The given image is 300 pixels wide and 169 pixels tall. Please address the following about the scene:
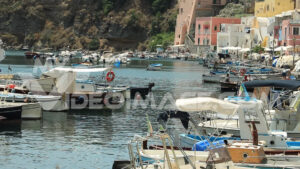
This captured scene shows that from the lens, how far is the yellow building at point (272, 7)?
122 m

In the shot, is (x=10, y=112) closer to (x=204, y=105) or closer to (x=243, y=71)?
(x=204, y=105)

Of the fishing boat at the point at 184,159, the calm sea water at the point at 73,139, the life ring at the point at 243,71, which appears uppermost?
the life ring at the point at 243,71

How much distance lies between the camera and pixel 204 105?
83.5 feet

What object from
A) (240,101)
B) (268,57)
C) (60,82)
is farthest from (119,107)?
(268,57)

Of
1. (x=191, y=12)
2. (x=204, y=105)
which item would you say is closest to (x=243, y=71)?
(x=204, y=105)

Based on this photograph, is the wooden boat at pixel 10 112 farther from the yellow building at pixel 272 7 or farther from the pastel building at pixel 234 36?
the pastel building at pixel 234 36

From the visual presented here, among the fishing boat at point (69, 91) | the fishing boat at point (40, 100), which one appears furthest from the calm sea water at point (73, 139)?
the fishing boat at point (69, 91)

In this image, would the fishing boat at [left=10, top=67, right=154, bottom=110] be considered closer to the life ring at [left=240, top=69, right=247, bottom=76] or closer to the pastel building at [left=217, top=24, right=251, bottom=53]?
the life ring at [left=240, top=69, right=247, bottom=76]

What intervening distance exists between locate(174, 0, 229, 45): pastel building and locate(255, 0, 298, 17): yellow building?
26.1 meters

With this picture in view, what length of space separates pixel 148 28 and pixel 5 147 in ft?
512

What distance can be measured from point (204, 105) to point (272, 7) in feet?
345

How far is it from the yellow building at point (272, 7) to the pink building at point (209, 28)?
920 centimetres

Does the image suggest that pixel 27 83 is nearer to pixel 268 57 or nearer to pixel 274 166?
pixel 274 166

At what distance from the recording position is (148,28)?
626 feet
